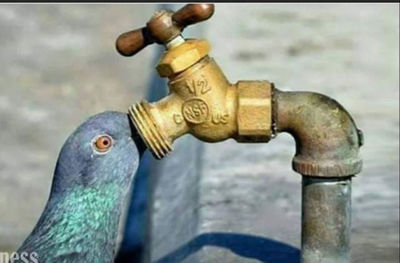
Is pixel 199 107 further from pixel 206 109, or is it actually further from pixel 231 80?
pixel 231 80

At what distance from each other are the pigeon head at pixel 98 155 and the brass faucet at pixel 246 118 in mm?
36

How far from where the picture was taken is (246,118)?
2.14 meters

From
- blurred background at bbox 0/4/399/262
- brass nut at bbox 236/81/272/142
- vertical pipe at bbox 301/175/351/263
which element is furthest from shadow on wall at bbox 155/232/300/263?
brass nut at bbox 236/81/272/142

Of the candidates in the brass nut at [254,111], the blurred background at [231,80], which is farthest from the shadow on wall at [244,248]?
the brass nut at [254,111]

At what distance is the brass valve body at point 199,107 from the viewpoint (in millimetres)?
2109

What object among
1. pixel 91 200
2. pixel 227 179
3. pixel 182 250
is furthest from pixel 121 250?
pixel 91 200

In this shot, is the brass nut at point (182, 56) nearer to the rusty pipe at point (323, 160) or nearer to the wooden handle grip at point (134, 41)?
the wooden handle grip at point (134, 41)

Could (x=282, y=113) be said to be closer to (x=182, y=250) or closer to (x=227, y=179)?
(x=182, y=250)

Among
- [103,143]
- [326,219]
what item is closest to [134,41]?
[103,143]

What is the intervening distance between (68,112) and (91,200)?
3170 millimetres

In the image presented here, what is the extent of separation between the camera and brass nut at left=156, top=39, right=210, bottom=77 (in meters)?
2.11

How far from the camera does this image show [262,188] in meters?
3.16

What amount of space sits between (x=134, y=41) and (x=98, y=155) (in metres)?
0.19

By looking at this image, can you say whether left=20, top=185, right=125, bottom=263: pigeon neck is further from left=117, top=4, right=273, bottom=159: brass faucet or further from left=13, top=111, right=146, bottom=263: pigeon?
left=117, top=4, right=273, bottom=159: brass faucet
